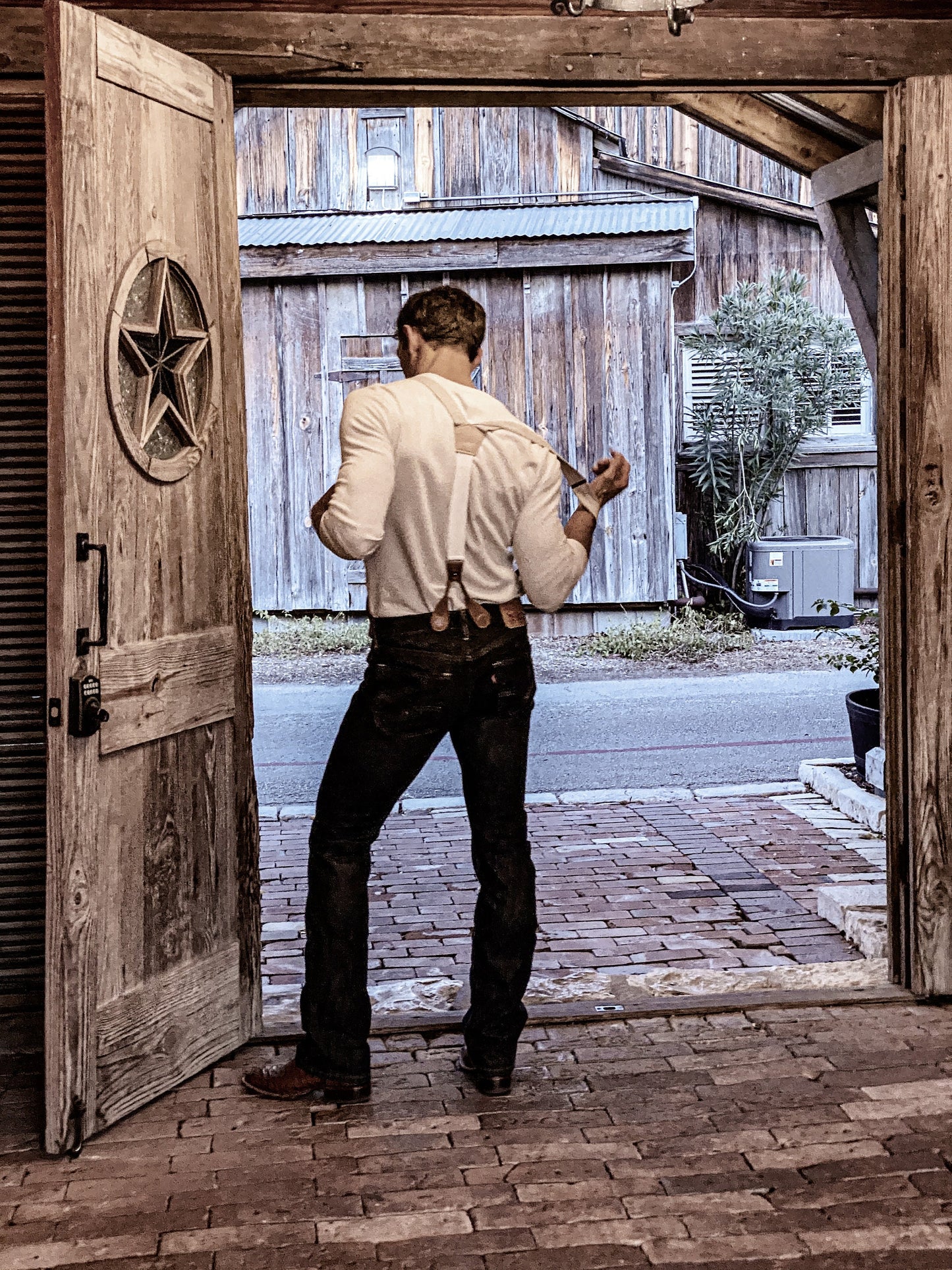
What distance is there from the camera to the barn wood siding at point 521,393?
45.0 feet

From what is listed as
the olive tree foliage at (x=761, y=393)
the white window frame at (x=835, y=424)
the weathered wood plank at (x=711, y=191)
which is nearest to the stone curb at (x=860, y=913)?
the olive tree foliage at (x=761, y=393)

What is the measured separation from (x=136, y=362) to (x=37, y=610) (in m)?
1.18

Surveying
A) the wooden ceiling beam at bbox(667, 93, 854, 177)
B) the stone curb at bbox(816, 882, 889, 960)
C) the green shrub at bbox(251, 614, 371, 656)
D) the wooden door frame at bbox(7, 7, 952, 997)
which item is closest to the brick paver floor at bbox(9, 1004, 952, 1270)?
the stone curb at bbox(816, 882, 889, 960)

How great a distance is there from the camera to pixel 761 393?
14.5 metres

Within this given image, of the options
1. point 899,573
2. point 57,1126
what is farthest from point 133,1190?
point 899,573

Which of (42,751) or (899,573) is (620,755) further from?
(42,751)

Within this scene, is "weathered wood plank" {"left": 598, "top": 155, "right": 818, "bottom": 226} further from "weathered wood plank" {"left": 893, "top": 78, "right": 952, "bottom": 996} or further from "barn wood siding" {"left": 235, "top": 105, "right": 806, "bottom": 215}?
"weathered wood plank" {"left": 893, "top": 78, "right": 952, "bottom": 996}

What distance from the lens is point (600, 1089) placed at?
12.7 ft

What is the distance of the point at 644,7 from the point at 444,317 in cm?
103

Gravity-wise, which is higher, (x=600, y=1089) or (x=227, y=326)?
(x=227, y=326)

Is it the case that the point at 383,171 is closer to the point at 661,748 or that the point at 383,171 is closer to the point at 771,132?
the point at 661,748

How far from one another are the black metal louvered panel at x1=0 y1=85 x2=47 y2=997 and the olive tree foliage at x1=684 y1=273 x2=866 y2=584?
35.3ft

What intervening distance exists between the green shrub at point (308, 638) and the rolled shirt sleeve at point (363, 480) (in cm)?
962

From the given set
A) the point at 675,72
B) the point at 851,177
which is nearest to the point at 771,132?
the point at 851,177
